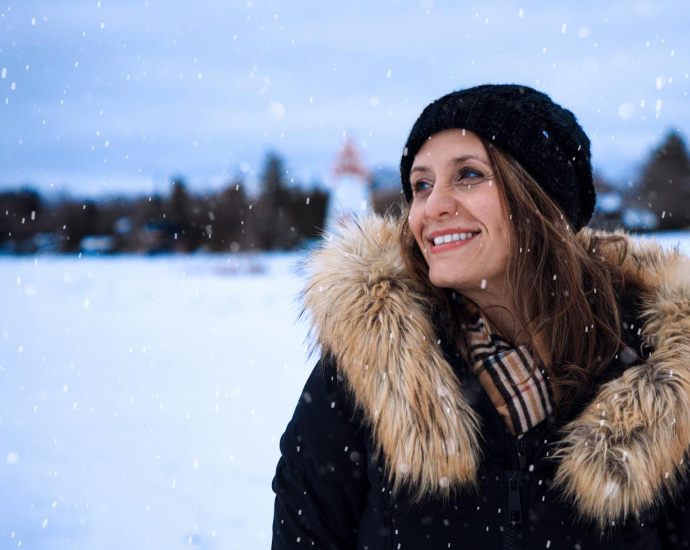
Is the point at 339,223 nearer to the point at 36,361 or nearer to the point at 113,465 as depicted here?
the point at 113,465

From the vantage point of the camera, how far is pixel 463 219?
1880mm

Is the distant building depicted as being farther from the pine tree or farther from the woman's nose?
the woman's nose

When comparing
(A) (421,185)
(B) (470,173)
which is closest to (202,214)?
(A) (421,185)

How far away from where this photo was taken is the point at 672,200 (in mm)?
22656

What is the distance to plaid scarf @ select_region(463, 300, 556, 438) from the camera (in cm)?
178

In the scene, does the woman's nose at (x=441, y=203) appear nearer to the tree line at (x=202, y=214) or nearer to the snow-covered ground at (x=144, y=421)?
the snow-covered ground at (x=144, y=421)

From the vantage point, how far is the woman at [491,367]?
5.49 ft

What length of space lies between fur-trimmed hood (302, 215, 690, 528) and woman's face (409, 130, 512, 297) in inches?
6.0

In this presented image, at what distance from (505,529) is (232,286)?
13189 millimetres

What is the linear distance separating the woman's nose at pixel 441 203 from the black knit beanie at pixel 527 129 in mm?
204

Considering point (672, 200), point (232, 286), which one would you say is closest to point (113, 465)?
point (232, 286)

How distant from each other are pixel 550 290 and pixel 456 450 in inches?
25.2

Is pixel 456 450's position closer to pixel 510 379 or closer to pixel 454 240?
pixel 510 379

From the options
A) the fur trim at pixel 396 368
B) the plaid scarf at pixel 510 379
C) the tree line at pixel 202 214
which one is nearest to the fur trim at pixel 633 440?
the plaid scarf at pixel 510 379
